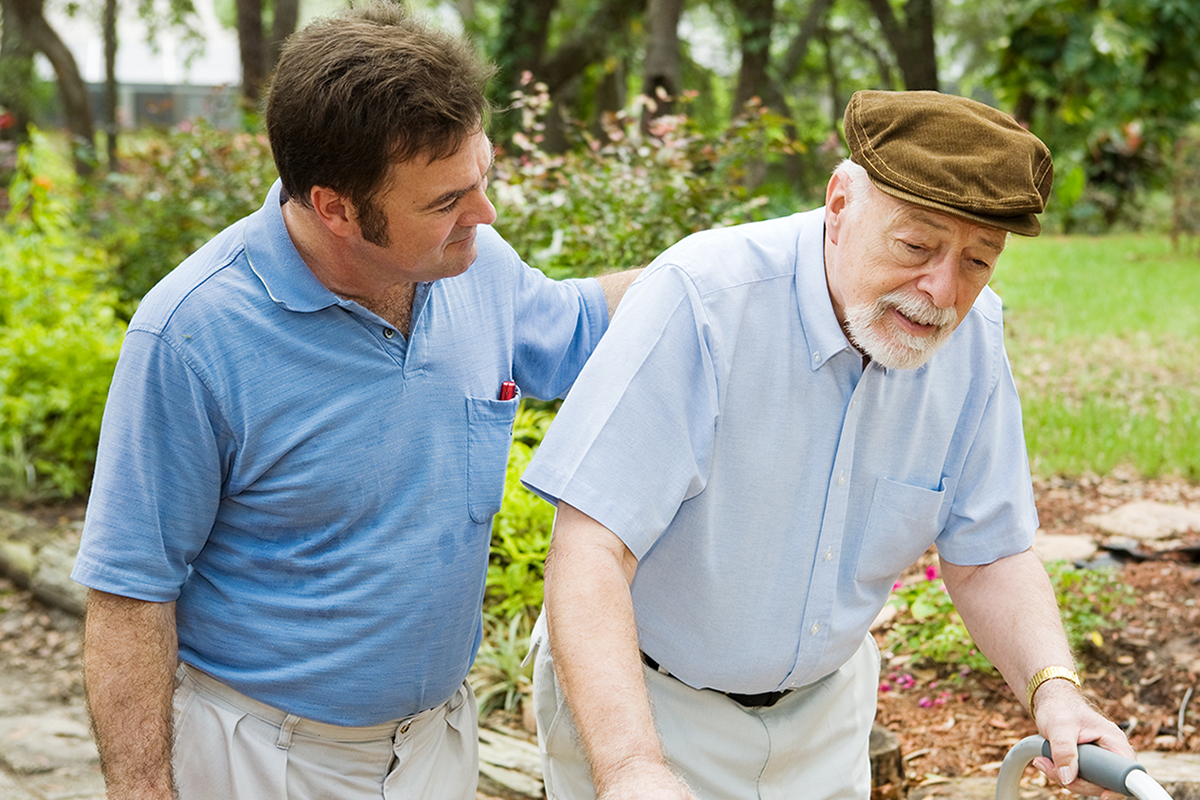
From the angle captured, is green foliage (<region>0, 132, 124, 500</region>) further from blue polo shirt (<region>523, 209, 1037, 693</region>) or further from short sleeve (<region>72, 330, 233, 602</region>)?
blue polo shirt (<region>523, 209, 1037, 693</region>)

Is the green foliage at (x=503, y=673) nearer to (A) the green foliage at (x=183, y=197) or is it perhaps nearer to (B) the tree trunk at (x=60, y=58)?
(A) the green foliage at (x=183, y=197)

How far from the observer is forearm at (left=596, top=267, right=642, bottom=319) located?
2.45 m

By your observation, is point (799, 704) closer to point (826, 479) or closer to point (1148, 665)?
point (826, 479)

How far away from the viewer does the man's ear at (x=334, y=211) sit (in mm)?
1866

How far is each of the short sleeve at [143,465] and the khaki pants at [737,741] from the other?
29.5 inches

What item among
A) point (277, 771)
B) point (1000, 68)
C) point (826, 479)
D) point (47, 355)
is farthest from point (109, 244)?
point (1000, 68)

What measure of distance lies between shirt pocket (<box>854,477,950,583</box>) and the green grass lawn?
4025 millimetres

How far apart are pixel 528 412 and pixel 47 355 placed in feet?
10.9

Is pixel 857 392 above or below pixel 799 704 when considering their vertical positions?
above

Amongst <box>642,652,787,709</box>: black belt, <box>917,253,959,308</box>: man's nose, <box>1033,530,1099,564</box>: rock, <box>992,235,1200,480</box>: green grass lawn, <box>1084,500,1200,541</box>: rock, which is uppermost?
<box>917,253,959,308</box>: man's nose

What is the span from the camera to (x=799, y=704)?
6.91ft

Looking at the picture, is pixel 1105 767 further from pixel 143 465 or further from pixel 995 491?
pixel 143 465

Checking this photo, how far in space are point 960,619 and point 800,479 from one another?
2001 mm

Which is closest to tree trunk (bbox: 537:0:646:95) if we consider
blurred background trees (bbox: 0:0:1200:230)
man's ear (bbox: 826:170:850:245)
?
blurred background trees (bbox: 0:0:1200:230)
